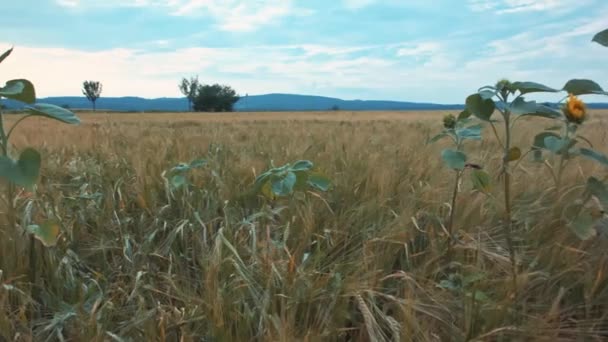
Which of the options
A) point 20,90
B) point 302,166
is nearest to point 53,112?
point 20,90

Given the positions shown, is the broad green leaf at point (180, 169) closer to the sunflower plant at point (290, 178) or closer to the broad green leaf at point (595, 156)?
the sunflower plant at point (290, 178)

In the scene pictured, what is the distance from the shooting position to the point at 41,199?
145 centimetres

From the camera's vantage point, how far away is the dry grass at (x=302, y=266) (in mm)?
898

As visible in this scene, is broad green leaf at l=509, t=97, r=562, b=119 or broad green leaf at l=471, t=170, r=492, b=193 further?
broad green leaf at l=471, t=170, r=492, b=193

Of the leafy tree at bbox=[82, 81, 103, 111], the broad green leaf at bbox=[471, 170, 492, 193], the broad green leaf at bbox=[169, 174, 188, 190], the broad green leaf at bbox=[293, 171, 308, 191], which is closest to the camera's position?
the broad green leaf at bbox=[471, 170, 492, 193]

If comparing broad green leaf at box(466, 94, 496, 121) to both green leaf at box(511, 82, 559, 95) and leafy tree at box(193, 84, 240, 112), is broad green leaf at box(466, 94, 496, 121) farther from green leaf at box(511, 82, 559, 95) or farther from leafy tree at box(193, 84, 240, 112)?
leafy tree at box(193, 84, 240, 112)

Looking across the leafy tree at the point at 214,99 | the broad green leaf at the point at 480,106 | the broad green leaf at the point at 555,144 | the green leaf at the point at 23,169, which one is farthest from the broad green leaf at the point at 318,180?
the leafy tree at the point at 214,99

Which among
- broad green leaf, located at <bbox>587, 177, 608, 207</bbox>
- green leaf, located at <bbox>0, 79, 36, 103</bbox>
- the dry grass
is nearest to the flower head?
broad green leaf, located at <bbox>587, 177, 608, 207</bbox>

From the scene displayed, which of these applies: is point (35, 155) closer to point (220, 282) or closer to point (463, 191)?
point (220, 282)

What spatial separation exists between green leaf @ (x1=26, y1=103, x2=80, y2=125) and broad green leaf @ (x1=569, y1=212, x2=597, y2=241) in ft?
3.56

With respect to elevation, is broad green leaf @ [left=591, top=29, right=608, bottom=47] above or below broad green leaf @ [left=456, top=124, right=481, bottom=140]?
above

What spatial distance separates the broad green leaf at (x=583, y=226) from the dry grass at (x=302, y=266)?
8cm

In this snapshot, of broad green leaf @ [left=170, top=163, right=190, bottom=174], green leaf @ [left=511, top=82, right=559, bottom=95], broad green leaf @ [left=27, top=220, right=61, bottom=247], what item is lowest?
broad green leaf @ [left=27, top=220, right=61, bottom=247]

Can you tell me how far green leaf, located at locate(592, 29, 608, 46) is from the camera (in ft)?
3.26
